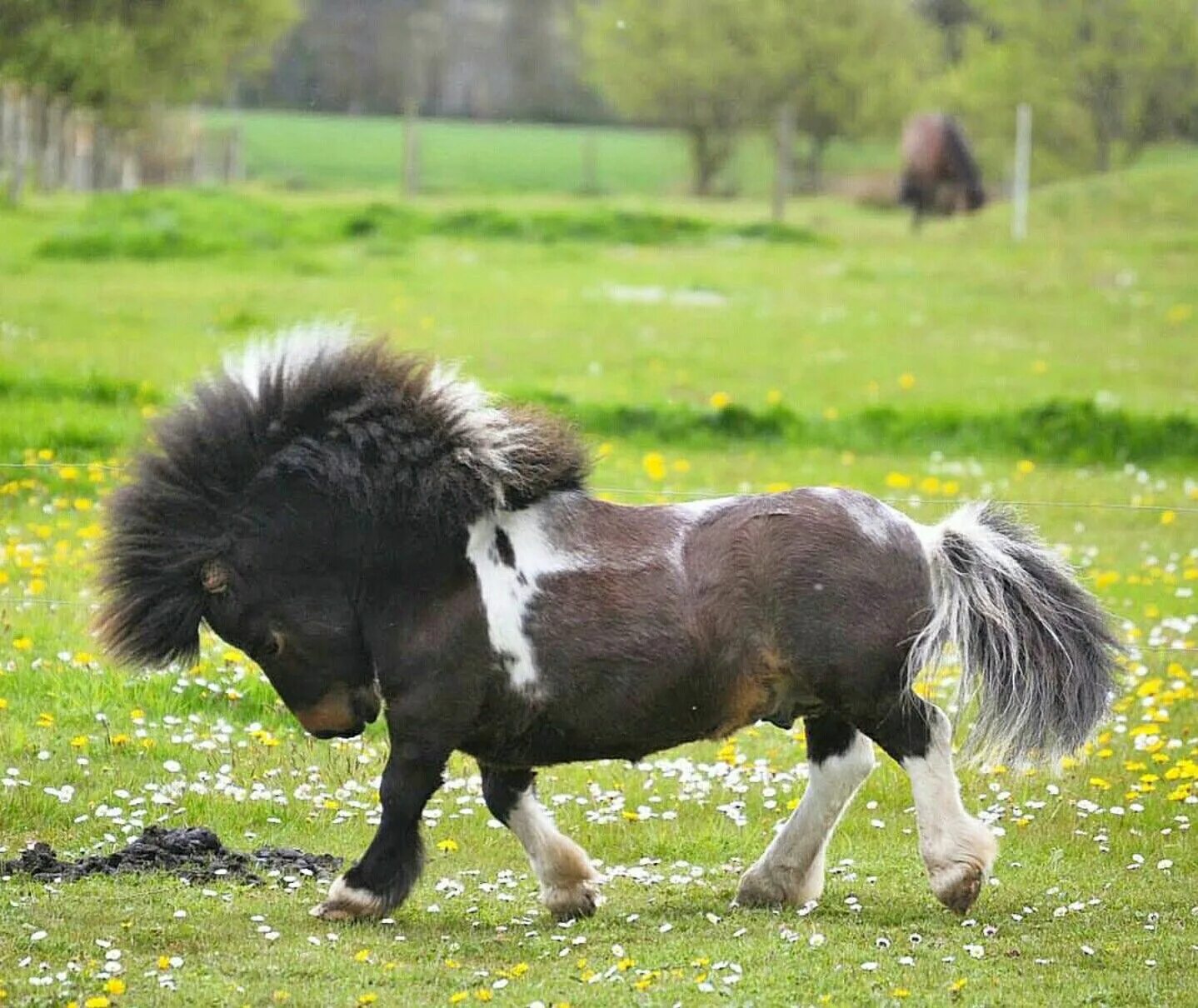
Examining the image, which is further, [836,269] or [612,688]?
[836,269]

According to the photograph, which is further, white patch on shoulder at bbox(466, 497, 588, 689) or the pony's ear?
the pony's ear

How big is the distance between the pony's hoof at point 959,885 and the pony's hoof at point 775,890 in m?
0.48

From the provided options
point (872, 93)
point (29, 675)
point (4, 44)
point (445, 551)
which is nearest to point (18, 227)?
point (4, 44)

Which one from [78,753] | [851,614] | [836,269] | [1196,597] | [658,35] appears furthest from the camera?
[658,35]

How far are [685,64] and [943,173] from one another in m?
5.82

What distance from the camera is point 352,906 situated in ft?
21.0

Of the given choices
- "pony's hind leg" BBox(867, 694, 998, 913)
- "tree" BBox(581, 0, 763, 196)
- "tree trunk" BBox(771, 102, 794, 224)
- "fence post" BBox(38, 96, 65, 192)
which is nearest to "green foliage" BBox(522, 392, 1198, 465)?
"pony's hind leg" BBox(867, 694, 998, 913)

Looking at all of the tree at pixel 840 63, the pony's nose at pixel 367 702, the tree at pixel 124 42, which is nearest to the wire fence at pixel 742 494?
the pony's nose at pixel 367 702

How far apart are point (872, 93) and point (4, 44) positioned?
25.0 m

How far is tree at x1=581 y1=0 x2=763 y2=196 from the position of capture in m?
37.5

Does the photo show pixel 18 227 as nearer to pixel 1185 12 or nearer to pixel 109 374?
pixel 109 374

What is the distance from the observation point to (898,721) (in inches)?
253

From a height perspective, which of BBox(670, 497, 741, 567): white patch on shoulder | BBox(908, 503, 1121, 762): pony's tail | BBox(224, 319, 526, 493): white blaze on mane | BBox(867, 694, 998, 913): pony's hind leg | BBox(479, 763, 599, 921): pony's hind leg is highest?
BBox(224, 319, 526, 493): white blaze on mane

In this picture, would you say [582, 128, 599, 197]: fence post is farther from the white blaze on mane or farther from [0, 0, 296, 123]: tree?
the white blaze on mane
